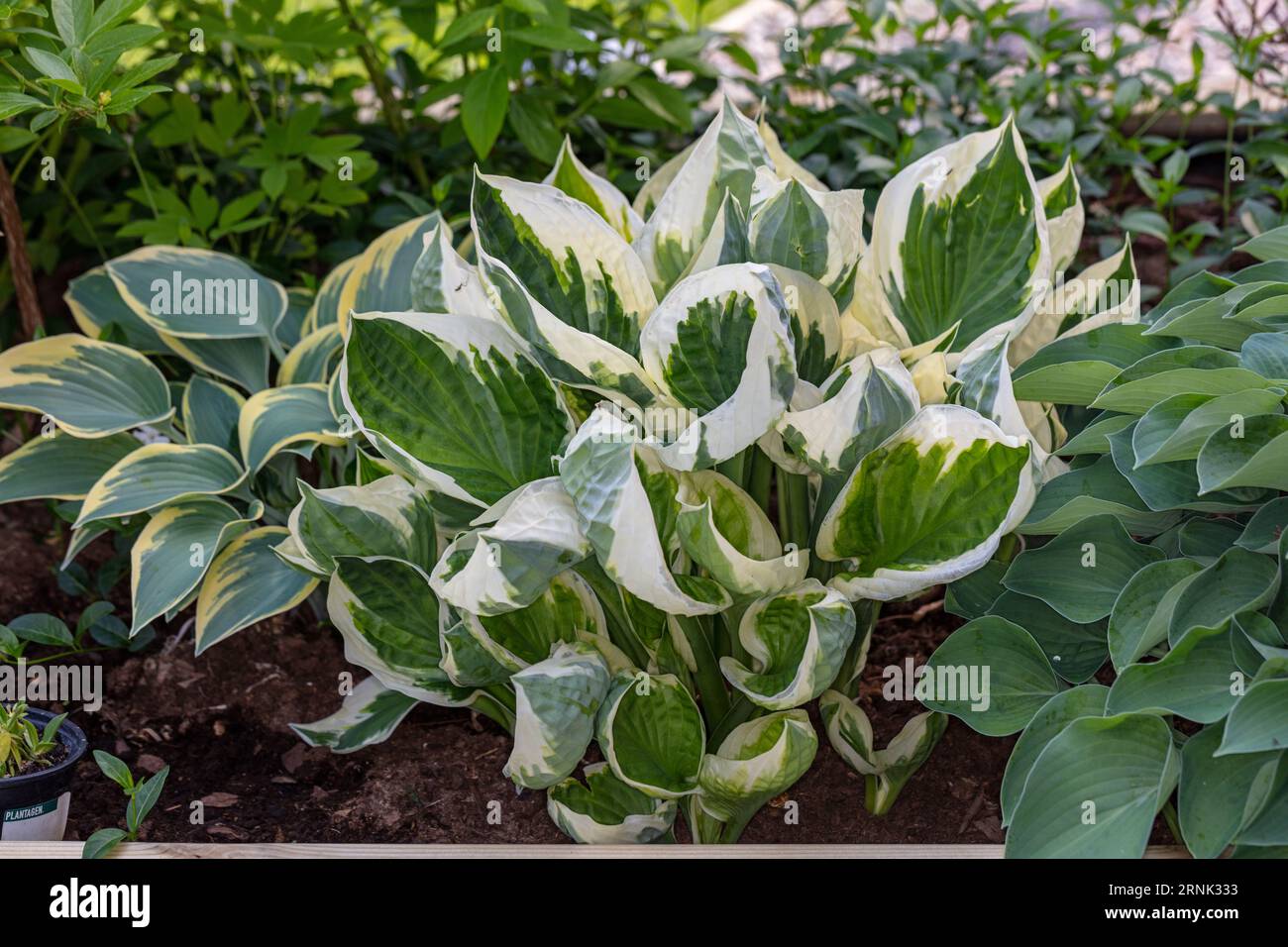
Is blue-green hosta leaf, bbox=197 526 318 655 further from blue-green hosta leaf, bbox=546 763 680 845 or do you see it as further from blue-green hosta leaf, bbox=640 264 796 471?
blue-green hosta leaf, bbox=640 264 796 471

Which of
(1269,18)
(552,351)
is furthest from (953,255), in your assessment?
(1269,18)

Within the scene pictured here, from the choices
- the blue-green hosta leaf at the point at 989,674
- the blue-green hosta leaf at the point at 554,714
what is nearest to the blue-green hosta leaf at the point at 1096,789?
the blue-green hosta leaf at the point at 989,674

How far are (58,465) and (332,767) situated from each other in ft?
1.49

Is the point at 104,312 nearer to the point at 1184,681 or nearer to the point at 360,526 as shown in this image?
the point at 360,526

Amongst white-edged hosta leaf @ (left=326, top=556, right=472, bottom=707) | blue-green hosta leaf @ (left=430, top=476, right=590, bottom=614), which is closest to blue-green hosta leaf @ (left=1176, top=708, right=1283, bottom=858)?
blue-green hosta leaf @ (left=430, top=476, right=590, bottom=614)

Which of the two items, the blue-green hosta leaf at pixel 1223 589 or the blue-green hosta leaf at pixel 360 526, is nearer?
the blue-green hosta leaf at pixel 1223 589

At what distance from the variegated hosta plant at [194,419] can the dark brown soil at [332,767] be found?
0.12 meters

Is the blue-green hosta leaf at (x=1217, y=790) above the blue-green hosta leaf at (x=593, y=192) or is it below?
below

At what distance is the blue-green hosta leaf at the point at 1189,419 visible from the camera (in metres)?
0.91

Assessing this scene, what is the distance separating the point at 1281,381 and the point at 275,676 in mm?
1057

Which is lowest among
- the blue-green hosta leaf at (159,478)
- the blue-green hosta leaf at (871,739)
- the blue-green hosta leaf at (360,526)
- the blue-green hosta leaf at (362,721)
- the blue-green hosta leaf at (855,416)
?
the blue-green hosta leaf at (362,721)

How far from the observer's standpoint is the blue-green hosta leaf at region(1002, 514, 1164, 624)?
103cm

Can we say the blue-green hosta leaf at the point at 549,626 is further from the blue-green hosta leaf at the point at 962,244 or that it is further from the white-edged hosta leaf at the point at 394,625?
the blue-green hosta leaf at the point at 962,244

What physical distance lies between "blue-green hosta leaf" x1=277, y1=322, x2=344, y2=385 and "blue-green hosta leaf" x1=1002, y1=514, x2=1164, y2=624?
2.66 ft
